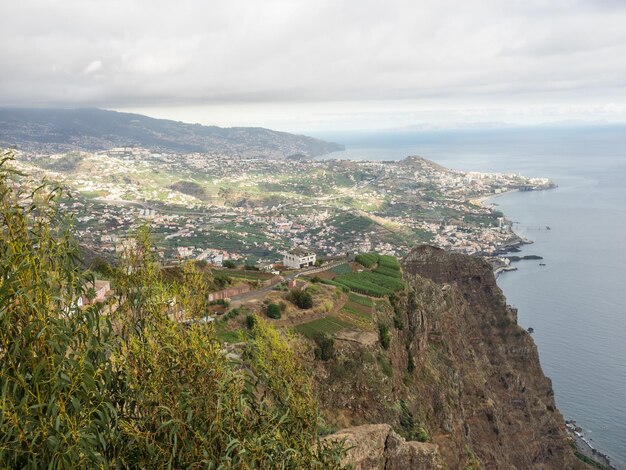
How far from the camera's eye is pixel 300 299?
107ft

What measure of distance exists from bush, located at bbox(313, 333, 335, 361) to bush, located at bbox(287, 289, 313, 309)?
5.21m

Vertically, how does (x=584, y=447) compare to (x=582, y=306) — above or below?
below

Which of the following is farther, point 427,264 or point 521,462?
point 427,264

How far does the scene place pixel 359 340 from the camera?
1134 inches

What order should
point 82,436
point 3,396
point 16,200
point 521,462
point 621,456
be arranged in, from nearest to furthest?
1. point 3,396
2. point 82,436
3. point 16,200
4. point 521,462
5. point 621,456

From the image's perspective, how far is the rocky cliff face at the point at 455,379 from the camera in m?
26.3

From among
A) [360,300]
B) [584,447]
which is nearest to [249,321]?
[360,300]

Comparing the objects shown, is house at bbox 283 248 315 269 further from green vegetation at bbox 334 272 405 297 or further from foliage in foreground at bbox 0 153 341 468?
foliage in foreground at bbox 0 153 341 468

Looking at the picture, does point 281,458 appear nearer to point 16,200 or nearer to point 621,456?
point 16,200

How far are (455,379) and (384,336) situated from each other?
39.5 ft

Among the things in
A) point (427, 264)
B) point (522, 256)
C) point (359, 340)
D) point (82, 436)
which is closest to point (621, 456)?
point (427, 264)

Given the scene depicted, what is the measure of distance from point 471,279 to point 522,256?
2758 inches

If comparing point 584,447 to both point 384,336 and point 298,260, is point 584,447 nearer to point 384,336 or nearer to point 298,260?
point 298,260

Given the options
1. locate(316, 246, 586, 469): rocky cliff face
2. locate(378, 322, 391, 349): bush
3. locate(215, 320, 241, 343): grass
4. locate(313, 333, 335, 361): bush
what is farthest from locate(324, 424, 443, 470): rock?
locate(378, 322, 391, 349): bush
